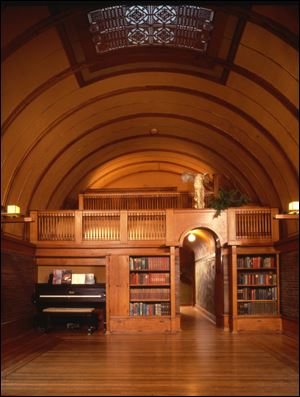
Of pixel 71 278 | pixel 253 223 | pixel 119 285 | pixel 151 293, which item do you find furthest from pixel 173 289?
pixel 71 278

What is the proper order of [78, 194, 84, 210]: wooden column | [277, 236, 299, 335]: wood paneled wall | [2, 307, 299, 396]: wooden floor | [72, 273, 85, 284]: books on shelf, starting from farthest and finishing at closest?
[78, 194, 84, 210]: wooden column, [72, 273, 85, 284]: books on shelf, [277, 236, 299, 335]: wood paneled wall, [2, 307, 299, 396]: wooden floor

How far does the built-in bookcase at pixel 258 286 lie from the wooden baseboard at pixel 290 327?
39 cm

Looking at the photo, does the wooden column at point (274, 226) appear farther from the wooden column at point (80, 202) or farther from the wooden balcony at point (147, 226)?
the wooden column at point (80, 202)

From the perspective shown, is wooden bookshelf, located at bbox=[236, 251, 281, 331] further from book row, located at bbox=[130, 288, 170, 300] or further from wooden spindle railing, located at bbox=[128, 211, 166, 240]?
wooden spindle railing, located at bbox=[128, 211, 166, 240]

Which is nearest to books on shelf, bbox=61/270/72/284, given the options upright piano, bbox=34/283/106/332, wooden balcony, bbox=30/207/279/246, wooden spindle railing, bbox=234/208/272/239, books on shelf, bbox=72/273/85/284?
books on shelf, bbox=72/273/85/284

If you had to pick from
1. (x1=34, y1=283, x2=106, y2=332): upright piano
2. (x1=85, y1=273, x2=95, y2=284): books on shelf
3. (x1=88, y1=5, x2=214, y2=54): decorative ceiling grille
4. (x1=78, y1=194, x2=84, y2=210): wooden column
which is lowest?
(x1=34, y1=283, x2=106, y2=332): upright piano

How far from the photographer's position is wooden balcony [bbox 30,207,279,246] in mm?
12594

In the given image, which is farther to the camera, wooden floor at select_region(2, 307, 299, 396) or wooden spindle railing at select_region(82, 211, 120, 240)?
wooden spindle railing at select_region(82, 211, 120, 240)

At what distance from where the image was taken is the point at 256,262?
1265cm

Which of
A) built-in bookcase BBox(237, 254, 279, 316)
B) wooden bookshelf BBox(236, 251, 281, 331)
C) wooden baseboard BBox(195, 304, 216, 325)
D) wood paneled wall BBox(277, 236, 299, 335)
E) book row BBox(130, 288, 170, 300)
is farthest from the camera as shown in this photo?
wooden baseboard BBox(195, 304, 216, 325)

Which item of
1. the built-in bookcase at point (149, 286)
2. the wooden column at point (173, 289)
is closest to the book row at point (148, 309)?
the built-in bookcase at point (149, 286)

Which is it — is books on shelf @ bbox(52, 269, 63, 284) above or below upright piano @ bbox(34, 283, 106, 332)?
above

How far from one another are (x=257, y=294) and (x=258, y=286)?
0.21m

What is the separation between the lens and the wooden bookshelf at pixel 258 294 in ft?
40.5
